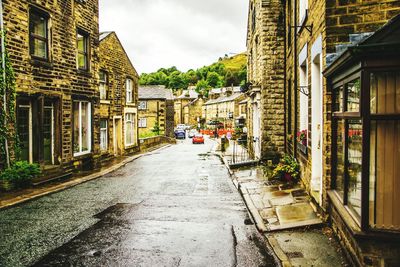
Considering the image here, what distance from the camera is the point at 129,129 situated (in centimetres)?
2844

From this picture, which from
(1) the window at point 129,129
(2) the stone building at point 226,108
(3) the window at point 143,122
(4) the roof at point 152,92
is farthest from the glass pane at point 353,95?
(2) the stone building at point 226,108

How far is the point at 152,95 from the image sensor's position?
48281 millimetres

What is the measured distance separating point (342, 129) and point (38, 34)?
1158 cm

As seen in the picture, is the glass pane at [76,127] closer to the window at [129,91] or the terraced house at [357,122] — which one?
the terraced house at [357,122]

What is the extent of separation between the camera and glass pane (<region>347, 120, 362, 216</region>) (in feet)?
16.1

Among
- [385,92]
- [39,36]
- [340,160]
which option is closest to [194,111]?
[39,36]

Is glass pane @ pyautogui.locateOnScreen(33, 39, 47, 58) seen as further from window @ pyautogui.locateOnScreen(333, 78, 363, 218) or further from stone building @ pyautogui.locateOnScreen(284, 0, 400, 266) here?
window @ pyautogui.locateOnScreen(333, 78, 363, 218)

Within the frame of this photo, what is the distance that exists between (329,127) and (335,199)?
4.44 feet

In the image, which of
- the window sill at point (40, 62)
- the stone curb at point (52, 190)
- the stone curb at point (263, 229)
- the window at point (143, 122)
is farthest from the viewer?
the window at point (143, 122)

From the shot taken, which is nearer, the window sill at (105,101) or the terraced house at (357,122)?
the terraced house at (357,122)

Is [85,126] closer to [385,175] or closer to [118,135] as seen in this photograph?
[118,135]

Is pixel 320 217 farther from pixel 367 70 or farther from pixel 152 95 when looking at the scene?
pixel 152 95

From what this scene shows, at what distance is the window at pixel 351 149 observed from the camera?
492cm

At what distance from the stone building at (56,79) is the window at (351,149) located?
33.6 ft
